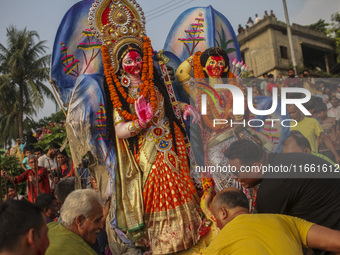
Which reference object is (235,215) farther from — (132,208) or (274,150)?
(274,150)

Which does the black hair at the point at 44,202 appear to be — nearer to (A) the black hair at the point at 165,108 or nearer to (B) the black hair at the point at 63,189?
(B) the black hair at the point at 63,189

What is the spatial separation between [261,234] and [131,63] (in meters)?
3.01

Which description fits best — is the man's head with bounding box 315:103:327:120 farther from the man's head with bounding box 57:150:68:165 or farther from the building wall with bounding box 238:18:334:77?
the building wall with bounding box 238:18:334:77

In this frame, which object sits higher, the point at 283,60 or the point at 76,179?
the point at 283,60

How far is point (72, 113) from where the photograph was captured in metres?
4.55

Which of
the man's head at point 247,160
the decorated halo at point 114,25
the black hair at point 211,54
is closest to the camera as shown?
the man's head at point 247,160

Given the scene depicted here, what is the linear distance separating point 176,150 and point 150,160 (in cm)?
34

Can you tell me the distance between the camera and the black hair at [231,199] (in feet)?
7.60

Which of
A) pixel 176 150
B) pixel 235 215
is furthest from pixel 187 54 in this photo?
pixel 235 215

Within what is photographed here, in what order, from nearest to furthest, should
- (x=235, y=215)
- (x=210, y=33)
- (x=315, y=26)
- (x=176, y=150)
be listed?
(x=235, y=215) → (x=176, y=150) → (x=210, y=33) → (x=315, y=26)

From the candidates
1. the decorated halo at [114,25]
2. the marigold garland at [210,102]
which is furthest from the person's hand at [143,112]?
the marigold garland at [210,102]

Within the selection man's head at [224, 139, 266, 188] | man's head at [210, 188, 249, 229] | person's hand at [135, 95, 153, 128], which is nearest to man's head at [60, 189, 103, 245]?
man's head at [210, 188, 249, 229]

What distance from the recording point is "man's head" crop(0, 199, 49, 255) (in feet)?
5.29

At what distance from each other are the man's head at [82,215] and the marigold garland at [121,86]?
1980mm
